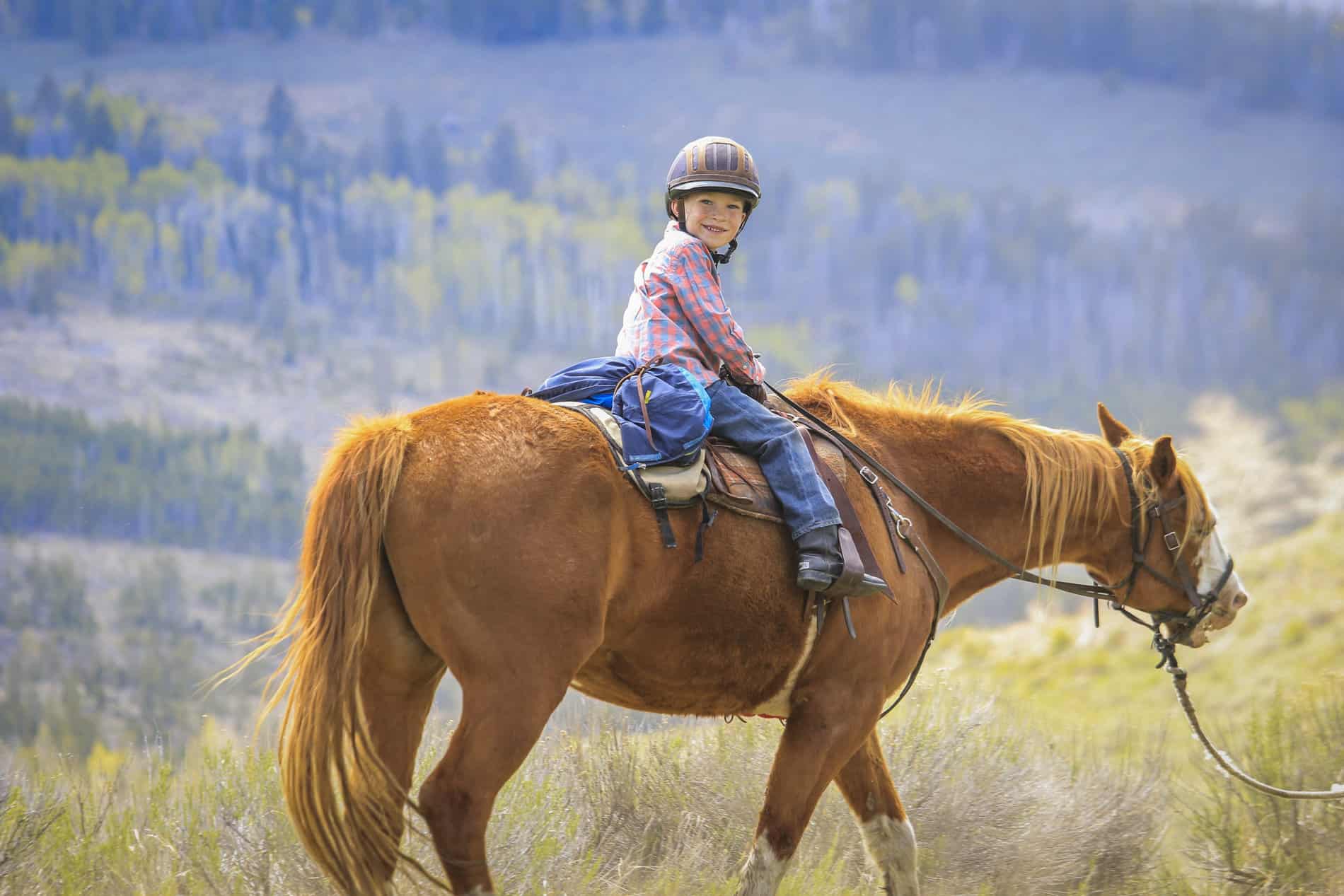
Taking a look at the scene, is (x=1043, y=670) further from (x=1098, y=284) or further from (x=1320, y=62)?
(x=1320, y=62)

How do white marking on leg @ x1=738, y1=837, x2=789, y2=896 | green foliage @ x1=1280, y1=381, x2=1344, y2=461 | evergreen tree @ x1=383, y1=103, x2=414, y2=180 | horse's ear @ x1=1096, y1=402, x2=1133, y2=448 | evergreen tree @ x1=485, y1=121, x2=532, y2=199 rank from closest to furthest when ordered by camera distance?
white marking on leg @ x1=738, y1=837, x2=789, y2=896
horse's ear @ x1=1096, y1=402, x2=1133, y2=448
green foliage @ x1=1280, y1=381, x2=1344, y2=461
evergreen tree @ x1=383, y1=103, x2=414, y2=180
evergreen tree @ x1=485, y1=121, x2=532, y2=199

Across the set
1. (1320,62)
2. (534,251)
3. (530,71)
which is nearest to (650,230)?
(534,251)

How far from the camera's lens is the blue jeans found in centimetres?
400

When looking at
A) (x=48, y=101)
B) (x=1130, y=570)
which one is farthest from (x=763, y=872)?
(x=48, y=101)

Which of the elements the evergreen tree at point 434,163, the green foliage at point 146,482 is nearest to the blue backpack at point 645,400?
the green foliage at point 146,482

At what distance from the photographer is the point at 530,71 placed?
82750 mm

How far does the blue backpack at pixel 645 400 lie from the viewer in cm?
379

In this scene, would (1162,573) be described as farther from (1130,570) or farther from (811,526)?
(811,526)

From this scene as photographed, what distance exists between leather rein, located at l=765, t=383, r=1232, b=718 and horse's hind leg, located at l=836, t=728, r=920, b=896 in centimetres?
33

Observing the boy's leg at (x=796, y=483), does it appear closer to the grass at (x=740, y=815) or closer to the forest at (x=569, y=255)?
the grass at (x=740, y=815)

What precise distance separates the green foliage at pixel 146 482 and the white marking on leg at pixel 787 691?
1383 inches

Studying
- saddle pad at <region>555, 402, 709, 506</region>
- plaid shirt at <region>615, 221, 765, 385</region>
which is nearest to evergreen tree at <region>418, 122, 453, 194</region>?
plaid shirt at <region>615, 221, 765, 385</region>

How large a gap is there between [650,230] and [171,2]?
101 ft

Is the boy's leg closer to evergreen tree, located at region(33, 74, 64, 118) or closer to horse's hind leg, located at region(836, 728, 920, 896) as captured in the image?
horse's hind leg, located at region(836, 728, 920, 896)
